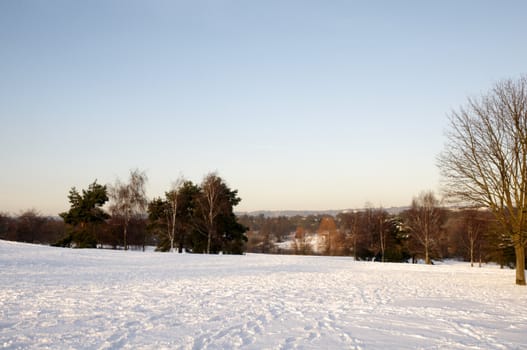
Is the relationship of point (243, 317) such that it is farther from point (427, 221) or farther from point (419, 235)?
point (419, 235)

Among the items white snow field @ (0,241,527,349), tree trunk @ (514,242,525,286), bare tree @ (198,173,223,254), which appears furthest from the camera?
bare tree @ (198,173,223,254)

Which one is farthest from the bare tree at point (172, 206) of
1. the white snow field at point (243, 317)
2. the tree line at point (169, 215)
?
the white snow field at point (243, 317)

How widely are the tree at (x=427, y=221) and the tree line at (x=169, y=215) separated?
2163cm

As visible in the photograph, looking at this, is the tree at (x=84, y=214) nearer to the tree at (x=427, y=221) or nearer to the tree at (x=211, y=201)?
the tree at (x=211, y=201)

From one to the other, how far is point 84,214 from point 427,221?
40.2 metres

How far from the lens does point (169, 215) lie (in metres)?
39.7

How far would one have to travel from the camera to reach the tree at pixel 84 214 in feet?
121

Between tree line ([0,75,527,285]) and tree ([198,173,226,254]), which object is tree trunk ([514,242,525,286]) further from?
tree ([198,173,226,254])

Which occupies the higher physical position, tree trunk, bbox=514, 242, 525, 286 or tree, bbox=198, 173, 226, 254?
tree, bbox=198, 173, 226, 254

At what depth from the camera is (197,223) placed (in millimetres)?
37625

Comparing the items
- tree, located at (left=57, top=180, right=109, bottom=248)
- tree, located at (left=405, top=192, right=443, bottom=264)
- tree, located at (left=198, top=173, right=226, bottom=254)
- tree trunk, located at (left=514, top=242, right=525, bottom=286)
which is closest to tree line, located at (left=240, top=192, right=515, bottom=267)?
tree, located at (left=405, top=192, right=443, bottom=264)

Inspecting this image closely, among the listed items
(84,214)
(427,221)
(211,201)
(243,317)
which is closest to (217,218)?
(211,201)

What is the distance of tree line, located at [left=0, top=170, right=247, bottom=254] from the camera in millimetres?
36844

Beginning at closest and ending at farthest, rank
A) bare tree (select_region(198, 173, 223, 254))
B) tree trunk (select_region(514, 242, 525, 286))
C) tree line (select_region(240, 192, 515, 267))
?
1. tree trunk (select_region(514, 242, 525, 286))
2. bare tree (select_region(198, 173, 223, 254))
3. tree line (select_region(240, 192, 515, 267))
